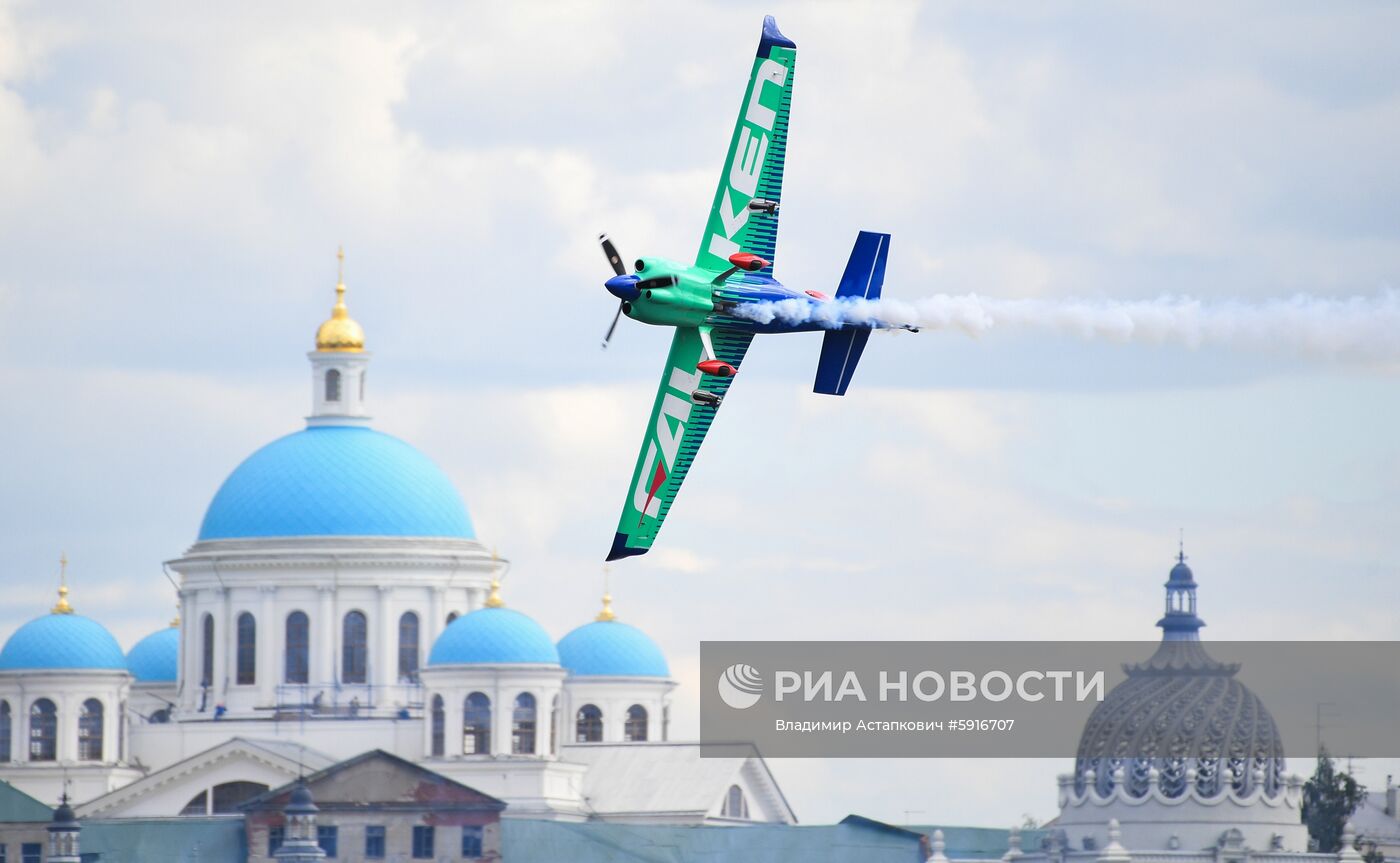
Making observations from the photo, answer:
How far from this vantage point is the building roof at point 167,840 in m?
136

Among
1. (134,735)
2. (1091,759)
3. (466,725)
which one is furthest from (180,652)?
(1091,759)

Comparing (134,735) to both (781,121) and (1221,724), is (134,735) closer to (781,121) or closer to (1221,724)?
(1221,724)

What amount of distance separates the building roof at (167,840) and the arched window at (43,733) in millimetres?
8849

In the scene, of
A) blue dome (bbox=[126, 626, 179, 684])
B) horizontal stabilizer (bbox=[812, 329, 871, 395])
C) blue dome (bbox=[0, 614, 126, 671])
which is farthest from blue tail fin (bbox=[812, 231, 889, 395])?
blue dome (bbox=[126, 626, 179, 684])

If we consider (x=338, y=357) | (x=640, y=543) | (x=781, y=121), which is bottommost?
(x=640, y=543)

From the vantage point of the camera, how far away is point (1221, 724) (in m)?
138

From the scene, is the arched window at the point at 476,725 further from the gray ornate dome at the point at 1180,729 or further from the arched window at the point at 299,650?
the gray ornate dome at the point at 1180,729

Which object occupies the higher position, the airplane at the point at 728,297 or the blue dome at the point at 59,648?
the blue dome at the point at 59,648

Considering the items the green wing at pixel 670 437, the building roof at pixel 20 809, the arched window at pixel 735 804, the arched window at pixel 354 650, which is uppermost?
the arched window at pixel 354 650

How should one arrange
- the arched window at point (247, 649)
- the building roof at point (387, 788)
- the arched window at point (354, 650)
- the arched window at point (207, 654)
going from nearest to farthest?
the building roof at point (387, 788)
the arched window at point (354, 650)
the arched window at point (247, 649)
the arched window at point (207, 654)

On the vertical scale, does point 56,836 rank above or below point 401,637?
below

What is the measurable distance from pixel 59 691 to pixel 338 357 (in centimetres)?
1762

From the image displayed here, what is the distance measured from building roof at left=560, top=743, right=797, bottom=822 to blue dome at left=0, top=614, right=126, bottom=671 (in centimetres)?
1719

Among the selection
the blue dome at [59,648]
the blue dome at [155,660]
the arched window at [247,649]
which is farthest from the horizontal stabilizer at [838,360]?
the blue dome at [155,660]
